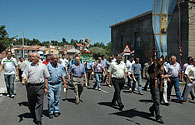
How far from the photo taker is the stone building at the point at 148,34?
48.8ft

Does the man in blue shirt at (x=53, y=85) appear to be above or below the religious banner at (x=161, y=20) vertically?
below

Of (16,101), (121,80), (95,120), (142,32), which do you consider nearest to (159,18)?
(121,80)

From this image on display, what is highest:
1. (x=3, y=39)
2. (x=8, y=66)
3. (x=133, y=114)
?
(x=3, y=39)

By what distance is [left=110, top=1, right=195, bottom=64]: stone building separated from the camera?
1487 centimetres

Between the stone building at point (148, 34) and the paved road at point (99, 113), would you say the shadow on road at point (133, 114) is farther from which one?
the stone building at point (148, 34)

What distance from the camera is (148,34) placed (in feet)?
68.7

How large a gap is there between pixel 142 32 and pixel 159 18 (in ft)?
57.0

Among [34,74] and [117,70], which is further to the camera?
[117,70]

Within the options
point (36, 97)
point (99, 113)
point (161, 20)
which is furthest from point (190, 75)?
point (36, 97)

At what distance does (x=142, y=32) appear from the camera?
22047 mm

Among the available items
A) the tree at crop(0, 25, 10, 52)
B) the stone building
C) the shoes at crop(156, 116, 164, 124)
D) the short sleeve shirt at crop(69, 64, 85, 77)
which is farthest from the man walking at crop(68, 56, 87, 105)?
the tree at crop(0, 25, 10, 52)

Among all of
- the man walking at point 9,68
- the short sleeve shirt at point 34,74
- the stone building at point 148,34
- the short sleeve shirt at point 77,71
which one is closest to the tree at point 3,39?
the stone building at point 148,34

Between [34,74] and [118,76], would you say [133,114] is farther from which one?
[34,74]

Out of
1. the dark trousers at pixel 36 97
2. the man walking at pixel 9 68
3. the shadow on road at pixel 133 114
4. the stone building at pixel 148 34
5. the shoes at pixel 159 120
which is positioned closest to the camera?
the dark trousers at pixel 36 97
